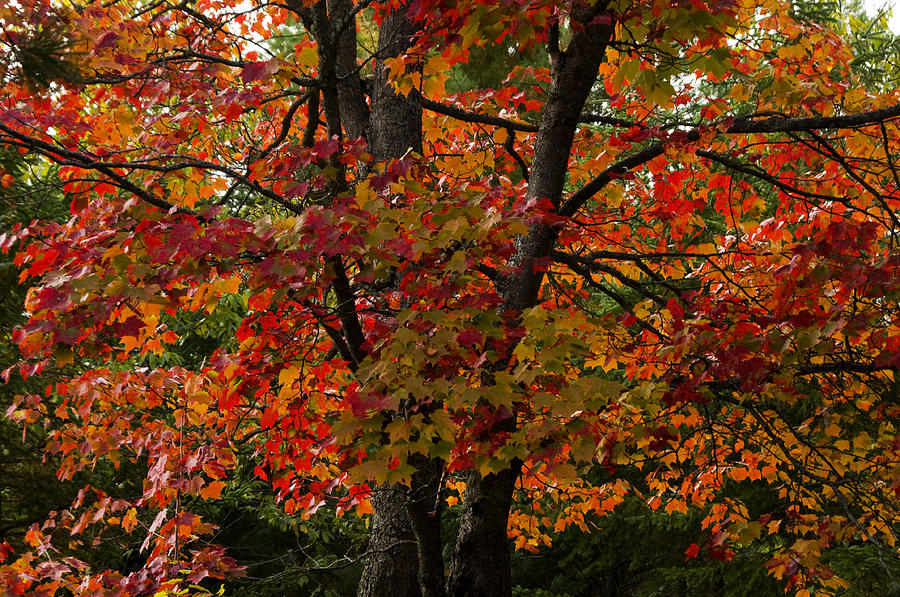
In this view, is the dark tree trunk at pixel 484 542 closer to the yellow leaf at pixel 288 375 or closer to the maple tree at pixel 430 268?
the maple tree at pixel 430 268

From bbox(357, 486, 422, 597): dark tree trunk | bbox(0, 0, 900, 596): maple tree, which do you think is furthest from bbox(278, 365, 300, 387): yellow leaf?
bbox(357, 486, 422, 597): dark tree trunk

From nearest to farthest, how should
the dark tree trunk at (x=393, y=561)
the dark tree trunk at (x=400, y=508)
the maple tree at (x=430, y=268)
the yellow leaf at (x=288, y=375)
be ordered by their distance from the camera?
1. the maple tree at (x=430, y=268)
2. the dark tree trunk at (x=400, y=508)
3. the yellow leaf at (x=288, y=375)
4. the dark tree trunk at (x=393, y=561)

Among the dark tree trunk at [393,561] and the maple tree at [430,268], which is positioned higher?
the maple tree at [430,268]

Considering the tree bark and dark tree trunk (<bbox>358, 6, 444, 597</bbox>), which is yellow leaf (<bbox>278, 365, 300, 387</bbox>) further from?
the tree bark

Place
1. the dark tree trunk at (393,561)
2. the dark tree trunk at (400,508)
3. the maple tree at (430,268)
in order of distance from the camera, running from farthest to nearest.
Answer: the dark tree trunk at (393,561) → the dark tree trunk at (400,508) → the maple tree at (430,268)

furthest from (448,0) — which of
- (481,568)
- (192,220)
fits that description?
(481,568)

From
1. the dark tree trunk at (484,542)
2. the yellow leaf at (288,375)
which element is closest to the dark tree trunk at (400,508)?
the dark tree trunk at (484,542)

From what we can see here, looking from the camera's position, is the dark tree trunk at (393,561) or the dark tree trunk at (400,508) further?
the dark tree trunk at (393,561)

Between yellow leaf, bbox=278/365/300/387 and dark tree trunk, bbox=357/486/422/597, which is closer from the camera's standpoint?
yellow leaf, bbox=278/365/300/387

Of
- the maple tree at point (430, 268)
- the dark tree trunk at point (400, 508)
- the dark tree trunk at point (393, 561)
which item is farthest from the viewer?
the dark tree trunk at point (393, 561)

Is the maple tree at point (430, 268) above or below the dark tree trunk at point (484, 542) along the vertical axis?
above

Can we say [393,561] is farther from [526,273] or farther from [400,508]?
[526,273]

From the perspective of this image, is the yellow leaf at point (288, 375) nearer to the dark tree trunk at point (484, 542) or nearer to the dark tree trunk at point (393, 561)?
the dark tree trunk at point (393, 561)

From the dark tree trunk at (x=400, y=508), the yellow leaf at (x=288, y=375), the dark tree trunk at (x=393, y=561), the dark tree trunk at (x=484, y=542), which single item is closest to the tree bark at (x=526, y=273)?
the dark tree trunk at (x=484, y=542)
